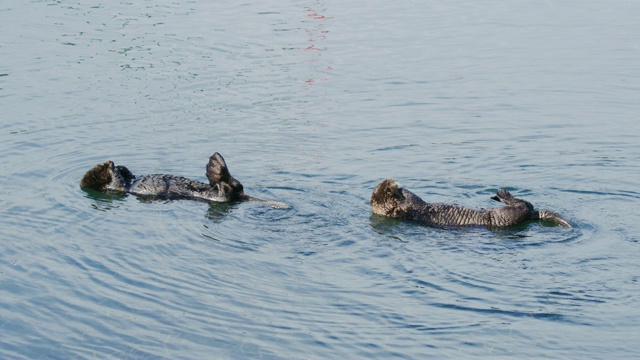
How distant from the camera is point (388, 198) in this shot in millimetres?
7871

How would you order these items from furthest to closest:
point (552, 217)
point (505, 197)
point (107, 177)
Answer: point (107, 177), point (505, 197), point (552, 217)

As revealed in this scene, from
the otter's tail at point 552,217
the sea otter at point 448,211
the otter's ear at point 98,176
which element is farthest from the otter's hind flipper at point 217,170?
the otter's tail at point 552,217

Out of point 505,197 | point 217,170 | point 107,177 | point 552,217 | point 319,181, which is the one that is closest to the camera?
point 552,217

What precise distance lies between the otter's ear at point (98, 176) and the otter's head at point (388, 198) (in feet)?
8.51

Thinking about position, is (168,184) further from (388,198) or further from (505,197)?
(505,197)

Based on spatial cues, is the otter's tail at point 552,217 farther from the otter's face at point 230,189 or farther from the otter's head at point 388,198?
the otter's face at point 230,189

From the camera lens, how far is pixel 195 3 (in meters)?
19.0

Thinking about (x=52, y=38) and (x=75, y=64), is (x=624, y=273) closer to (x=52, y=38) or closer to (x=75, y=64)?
(x=75, y=64)

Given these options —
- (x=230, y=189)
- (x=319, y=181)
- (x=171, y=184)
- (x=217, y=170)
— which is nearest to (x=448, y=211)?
(x=319, y=181)

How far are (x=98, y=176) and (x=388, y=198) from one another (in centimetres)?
283

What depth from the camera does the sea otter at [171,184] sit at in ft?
27.4

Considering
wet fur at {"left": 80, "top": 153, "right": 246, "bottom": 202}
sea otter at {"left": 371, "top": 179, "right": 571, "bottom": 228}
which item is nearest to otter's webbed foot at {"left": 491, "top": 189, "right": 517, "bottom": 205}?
sea otter at {"left": 371, "top": 179, "right": 571, "bottom": 228}

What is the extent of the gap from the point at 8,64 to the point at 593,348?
35.6 feet

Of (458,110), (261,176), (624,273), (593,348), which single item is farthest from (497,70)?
(593,348)
